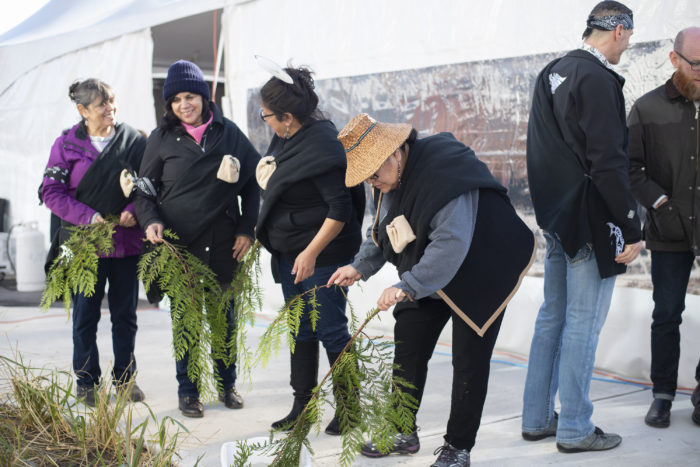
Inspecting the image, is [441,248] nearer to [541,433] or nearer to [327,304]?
[327,304]

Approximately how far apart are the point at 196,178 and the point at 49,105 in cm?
571

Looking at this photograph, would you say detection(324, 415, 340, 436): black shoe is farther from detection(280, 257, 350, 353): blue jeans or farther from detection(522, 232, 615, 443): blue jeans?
detection(522, 232, 615, 443): blue jeans

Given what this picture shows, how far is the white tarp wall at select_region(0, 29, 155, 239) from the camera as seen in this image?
721cm

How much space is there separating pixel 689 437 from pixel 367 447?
4.91ft

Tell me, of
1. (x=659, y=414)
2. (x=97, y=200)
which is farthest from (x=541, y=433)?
(x=97, y=200)

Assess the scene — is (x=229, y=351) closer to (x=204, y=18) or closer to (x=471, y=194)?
(x=471, y=194)

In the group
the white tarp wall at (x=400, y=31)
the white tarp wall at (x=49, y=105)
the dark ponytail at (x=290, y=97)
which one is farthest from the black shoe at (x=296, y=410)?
the white tarp wall at (x=49, y=105)

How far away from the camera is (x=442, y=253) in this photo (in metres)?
2.52

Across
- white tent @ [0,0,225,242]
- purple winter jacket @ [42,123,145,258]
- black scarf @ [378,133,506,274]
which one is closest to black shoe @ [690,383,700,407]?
black scarf @ [378,133,506,274]

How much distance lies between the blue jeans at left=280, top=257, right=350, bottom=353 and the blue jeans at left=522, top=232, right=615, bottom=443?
2.90ft

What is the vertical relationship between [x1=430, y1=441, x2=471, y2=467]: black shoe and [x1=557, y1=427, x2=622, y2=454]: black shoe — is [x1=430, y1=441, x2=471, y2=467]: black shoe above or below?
above

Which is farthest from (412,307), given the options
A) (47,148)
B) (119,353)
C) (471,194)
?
(47,148)

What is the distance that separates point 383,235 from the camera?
9.16 ft

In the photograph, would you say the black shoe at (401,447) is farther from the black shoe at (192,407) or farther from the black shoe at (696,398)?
the black shoe at (696,398)
